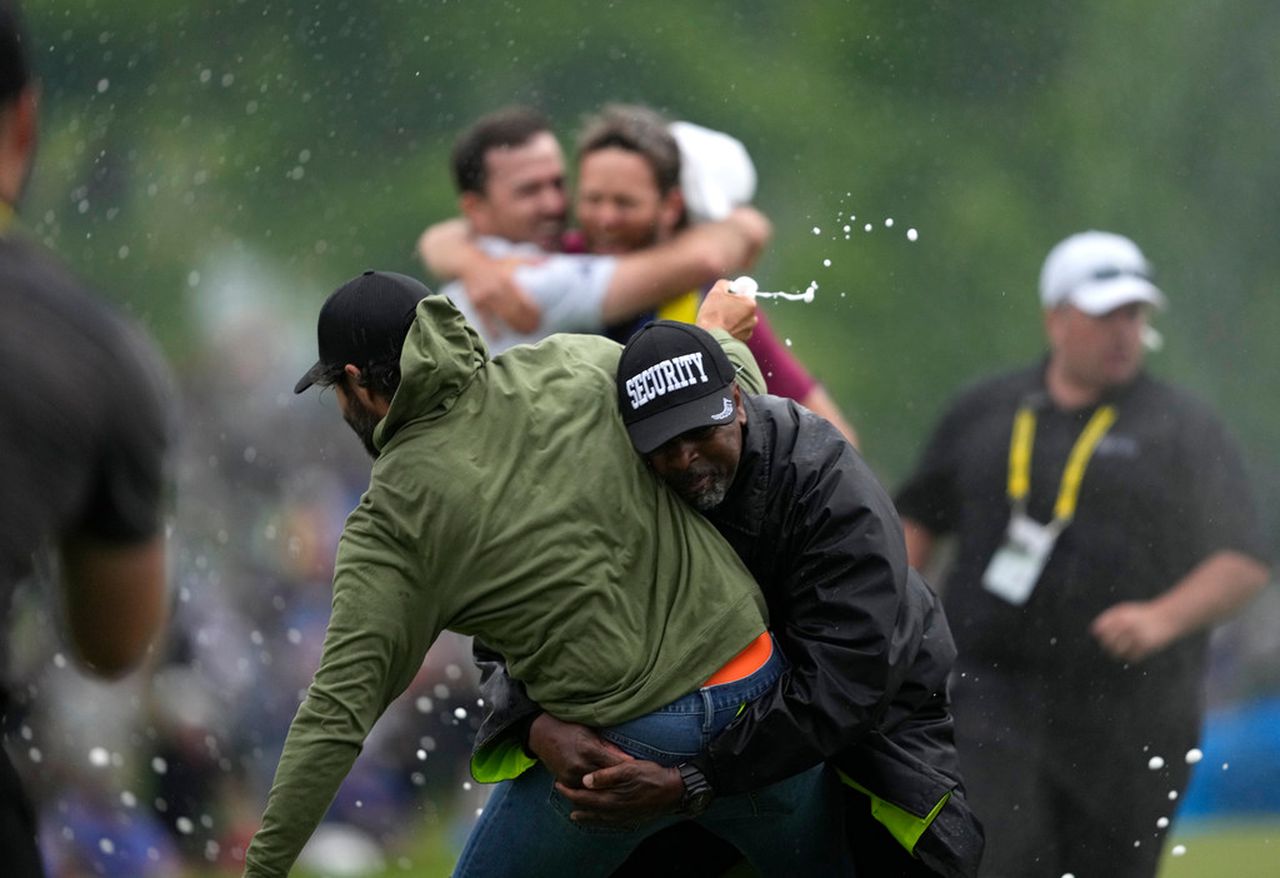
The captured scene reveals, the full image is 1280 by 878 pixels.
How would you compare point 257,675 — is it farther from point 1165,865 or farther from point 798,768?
point 798,768

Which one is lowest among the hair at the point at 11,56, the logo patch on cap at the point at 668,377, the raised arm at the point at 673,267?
the logo patch on cap at the point at 668,377

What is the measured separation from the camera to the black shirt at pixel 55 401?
2.19 meters

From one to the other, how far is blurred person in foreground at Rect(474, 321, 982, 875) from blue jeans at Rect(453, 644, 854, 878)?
0.11 feet

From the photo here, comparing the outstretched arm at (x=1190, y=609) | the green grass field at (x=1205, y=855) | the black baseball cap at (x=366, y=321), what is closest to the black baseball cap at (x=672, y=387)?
the black baseball cap at (x=366, y=321)

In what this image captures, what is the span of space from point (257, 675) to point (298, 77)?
2.04 metres

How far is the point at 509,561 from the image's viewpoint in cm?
309

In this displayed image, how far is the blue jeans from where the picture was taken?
322 cm

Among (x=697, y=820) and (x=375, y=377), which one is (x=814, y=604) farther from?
(x=375, y=377)

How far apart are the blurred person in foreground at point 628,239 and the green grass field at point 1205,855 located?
2.10m

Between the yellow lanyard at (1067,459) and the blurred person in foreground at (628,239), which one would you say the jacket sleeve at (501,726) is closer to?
the blurred person in foreground at (628,239)

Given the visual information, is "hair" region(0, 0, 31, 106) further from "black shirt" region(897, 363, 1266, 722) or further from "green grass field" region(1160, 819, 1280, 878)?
"green grass field" region(1160, 819, 1280, 878)

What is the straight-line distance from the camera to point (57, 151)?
7.34 metres

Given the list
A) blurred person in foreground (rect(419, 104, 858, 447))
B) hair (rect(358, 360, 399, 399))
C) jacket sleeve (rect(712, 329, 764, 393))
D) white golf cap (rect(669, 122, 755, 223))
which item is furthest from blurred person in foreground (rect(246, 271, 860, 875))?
white golf cap (rect(669, 122, 755, 223))

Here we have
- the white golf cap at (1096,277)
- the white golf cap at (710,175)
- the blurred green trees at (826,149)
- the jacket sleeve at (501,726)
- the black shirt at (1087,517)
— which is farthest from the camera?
the blurred green trees at (826,149)
